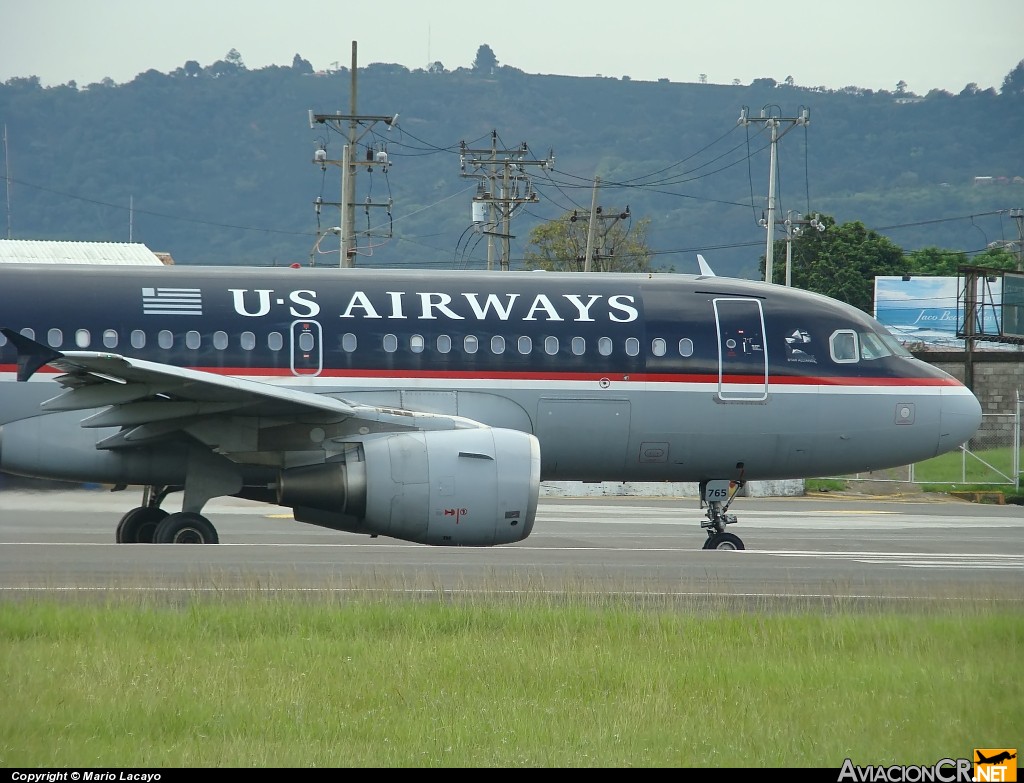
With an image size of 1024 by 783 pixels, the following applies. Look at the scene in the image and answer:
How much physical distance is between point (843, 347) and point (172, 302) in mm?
8612

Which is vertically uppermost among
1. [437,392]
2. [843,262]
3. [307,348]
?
[843,262]

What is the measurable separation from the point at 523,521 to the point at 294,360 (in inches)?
141

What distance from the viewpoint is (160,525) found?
1584 centimetres

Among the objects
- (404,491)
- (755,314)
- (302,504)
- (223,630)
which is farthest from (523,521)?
(223,630)

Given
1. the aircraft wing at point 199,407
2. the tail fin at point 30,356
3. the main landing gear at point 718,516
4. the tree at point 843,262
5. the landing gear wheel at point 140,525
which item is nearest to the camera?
the tail fin at point 30,356

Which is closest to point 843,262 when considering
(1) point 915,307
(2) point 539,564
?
(1) point 915,307

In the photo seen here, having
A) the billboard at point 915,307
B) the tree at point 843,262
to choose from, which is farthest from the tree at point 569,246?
the billboard at point 915,307

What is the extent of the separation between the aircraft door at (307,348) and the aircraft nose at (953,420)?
8109 mm

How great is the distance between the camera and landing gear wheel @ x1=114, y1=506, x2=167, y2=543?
17.0m

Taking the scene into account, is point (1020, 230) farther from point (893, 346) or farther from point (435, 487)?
point (435, 487)

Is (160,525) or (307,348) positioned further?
(307,348)

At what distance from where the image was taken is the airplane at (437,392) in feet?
49.2

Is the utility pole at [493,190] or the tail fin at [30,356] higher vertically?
the utility pole at [493,190]

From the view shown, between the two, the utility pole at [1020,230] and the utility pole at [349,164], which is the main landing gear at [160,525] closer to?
the utility pole at [349,164]
